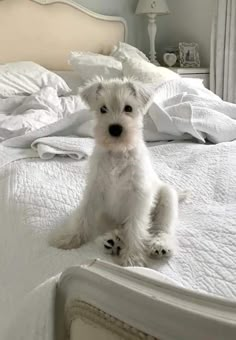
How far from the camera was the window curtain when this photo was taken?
3.65m

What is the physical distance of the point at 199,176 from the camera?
1.74 metres

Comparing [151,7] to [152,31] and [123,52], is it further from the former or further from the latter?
[123,52]

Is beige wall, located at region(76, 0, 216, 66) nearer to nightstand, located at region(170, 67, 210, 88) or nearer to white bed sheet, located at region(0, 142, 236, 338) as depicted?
nightstand, located at region(170, 67, 210, 88)

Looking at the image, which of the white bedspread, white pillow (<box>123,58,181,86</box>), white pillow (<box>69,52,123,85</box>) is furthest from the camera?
white pillow (<box>69,52,123,85</box>)

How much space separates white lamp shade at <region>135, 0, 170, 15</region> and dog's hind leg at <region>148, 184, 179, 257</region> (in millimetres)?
2821

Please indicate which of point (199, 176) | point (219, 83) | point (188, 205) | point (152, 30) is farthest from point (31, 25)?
point (188, 205)

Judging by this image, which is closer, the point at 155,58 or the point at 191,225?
the point at 191,225

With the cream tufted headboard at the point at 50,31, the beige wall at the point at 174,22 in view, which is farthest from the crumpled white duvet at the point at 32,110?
the beige wall at the point at 174,22

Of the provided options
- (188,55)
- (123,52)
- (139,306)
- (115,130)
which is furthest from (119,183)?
(188,55)

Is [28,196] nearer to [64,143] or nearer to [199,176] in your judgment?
[64,143]

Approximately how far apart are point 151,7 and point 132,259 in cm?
317

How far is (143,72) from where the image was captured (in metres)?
2.88

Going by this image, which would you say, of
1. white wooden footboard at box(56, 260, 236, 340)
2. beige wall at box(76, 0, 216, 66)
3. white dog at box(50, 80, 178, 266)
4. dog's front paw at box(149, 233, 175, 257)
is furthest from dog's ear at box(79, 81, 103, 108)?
beige wall at box(76, 0, 216, 66)

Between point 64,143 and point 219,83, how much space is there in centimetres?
226
